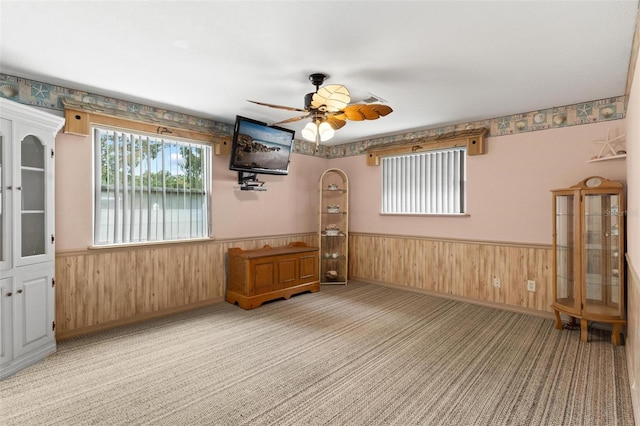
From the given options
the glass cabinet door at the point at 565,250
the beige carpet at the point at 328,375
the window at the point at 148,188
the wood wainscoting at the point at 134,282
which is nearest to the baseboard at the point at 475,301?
the beige carpet at the point at 328,375

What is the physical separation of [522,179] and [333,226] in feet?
9.84

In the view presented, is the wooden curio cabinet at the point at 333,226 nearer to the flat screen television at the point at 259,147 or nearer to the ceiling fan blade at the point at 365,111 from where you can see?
the flat screen television at the point at 259,147

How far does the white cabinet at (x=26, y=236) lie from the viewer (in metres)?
2.51

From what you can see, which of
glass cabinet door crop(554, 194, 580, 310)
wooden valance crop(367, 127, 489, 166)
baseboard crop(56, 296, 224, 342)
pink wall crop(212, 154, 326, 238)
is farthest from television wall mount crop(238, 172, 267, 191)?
glass cabinet door crop(554, 194, 580, 310)

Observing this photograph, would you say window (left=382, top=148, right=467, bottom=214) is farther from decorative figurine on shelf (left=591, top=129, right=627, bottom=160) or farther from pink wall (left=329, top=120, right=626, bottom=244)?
decorative figurine on shelf (left=591, top=129, right=627, bottom=160)

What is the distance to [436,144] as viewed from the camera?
4.77 meters

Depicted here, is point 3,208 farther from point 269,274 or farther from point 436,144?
point 436,144

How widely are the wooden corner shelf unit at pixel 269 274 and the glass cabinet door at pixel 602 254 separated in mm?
3362

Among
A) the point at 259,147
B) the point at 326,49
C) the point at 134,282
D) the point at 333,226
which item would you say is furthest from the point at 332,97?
the point at 333,226

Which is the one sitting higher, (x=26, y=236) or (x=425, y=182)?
(x=425, y=182)

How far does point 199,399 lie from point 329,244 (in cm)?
381

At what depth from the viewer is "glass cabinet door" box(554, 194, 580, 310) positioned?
3.38m

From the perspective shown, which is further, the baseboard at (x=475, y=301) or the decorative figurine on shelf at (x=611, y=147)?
the baseboard at (x=475, y=301)

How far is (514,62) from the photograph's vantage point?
8.63 feet
